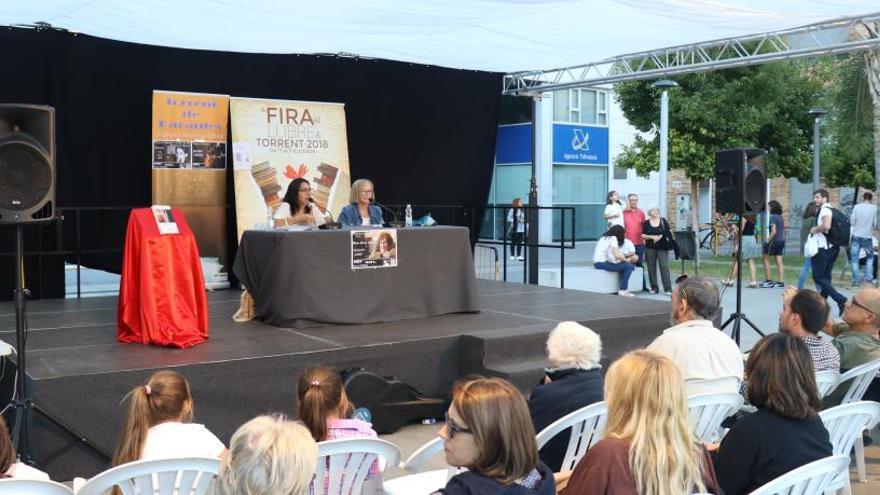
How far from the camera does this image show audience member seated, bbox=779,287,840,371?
3693 millimetres

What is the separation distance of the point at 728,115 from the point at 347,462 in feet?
55.6

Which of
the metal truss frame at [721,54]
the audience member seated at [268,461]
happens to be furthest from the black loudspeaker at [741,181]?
the audience member seated at [268,461]

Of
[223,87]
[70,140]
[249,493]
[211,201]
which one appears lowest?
[249,493]

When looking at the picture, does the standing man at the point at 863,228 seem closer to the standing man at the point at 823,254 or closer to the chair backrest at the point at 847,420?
the standing man at the point at 823,254

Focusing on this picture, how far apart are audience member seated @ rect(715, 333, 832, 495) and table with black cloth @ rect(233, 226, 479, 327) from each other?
135 inches

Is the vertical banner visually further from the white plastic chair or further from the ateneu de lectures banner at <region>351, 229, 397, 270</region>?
the white plastic chair

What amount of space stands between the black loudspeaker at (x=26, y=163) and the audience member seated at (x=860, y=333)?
3695 millimetres

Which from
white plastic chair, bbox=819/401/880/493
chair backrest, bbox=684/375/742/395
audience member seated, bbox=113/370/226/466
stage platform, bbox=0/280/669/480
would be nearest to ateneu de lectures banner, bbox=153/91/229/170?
stage platform, bbox=0/280/669/480

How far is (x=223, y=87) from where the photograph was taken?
27.8 ft

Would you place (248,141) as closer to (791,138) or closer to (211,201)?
(211,201)

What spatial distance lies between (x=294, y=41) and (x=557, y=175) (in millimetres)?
16069

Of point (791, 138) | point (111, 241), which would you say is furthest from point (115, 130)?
point (791, 138)

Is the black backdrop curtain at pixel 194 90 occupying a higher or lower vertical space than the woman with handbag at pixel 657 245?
higher

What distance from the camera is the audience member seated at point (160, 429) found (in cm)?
258
